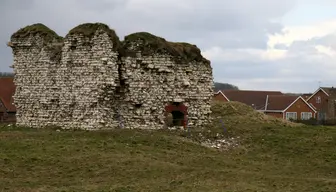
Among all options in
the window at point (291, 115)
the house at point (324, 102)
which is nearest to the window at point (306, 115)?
the window at point (291, 115)

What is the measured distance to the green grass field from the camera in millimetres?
14906

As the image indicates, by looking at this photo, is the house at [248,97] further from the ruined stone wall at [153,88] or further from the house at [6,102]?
the ruined stone wall at [153,88]

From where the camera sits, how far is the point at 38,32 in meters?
24.1

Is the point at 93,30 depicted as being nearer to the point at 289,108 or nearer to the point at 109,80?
the point at 109,80

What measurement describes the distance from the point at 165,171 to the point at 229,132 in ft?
23.7

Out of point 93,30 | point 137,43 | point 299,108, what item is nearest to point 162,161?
point 137,43

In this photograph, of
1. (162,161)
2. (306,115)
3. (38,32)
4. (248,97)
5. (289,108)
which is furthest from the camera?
(248,97)

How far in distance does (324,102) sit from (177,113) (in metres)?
46.3

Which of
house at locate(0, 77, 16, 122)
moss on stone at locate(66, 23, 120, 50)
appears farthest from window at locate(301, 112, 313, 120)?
moss on stone at locate(66, 23, 120, 50)

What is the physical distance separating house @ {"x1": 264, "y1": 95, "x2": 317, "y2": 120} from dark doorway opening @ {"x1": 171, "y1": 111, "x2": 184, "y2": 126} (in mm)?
35768

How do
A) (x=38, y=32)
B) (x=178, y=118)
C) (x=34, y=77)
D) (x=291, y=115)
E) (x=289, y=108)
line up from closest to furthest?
1. (x=34, y=77)
2. (x=38, y=32)
3. (x=178, y=118)
4. (x=289, y=108)
5. (x=291, y=115)

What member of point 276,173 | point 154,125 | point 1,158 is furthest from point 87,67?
point 276,173

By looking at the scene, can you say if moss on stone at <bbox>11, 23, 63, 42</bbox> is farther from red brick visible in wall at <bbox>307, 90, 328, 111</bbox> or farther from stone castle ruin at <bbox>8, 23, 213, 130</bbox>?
red brick visible in wall at <bbox>307, 90, 328, 111</bbox>

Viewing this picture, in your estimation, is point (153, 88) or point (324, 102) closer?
point (153, 88)
